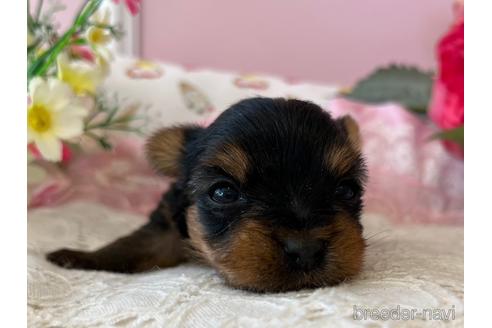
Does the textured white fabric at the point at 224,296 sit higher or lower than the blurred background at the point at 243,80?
lower

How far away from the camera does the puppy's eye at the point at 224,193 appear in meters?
1.42

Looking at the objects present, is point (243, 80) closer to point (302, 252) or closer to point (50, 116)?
point (50, 116)

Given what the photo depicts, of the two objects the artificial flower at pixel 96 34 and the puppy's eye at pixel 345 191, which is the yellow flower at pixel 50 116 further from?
the puppy's eye at pixel 345 191

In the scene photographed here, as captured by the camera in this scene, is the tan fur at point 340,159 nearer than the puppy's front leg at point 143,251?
Yes

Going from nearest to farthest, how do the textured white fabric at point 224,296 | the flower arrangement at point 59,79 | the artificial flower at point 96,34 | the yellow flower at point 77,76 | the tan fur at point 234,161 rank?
the textured white fabric at point 224,296, the tan fur at point 234,161, the flower arrangement at point 59,79, the yellow flower at point 77,76, the artificial flower at point 96,34

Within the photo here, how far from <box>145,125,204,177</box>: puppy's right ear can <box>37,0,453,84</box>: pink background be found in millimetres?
1928

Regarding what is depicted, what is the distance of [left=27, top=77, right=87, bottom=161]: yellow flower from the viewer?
5.23ft

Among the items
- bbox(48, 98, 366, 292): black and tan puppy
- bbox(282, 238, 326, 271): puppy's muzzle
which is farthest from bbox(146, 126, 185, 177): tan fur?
bbox(282, 238, 326, 271): puppy's muzzle

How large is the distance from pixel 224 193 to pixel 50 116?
61cm

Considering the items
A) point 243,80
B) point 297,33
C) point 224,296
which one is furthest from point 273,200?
point 297,33

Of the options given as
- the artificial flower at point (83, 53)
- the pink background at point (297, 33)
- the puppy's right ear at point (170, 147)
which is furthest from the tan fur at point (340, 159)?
the pink background at point (297, 33)

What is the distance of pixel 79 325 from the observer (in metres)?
1.15
